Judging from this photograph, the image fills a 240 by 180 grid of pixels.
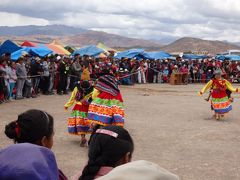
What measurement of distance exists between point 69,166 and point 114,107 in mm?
1244

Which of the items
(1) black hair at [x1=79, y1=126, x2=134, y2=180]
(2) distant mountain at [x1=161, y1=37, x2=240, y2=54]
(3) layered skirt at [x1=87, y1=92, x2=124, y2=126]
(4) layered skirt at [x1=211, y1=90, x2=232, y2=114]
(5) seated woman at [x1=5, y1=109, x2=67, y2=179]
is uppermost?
(2) distant mountain at [x1=161, y1=37, x2=240, y2=54]

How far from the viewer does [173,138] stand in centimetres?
902

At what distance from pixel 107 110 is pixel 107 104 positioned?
10 centimetres

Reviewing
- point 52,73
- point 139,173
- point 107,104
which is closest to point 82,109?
point 107,104

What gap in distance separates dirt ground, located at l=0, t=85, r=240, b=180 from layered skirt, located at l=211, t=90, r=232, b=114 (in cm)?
32

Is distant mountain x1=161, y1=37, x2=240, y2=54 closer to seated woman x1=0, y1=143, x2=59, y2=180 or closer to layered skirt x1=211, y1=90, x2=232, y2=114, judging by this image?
layered skirt x1=211, y1=90, x2=232, y2=114

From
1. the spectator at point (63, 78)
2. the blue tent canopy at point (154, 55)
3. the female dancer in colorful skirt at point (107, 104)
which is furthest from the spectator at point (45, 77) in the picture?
the blue tent canopy at point (154, 55)

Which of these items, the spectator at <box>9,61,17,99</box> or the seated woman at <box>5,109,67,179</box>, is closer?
the seated woman at <box>5,109,67,179</box>

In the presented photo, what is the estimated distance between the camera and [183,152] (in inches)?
307

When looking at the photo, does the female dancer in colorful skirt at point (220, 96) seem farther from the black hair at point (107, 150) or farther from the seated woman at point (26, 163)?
the seated woman at point (26, 163)

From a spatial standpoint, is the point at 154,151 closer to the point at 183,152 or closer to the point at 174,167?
the point at 183,152

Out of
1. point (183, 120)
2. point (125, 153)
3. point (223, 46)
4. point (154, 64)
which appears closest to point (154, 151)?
point (183, 120)

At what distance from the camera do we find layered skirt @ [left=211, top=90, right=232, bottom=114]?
11.8 metres

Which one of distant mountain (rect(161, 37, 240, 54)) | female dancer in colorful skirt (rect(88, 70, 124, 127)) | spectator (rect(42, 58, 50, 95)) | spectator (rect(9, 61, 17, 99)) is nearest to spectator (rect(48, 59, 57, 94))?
spectator (rect(42, 58, 50, 95))
